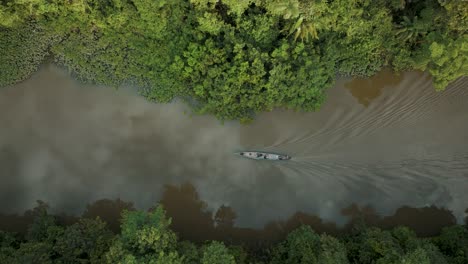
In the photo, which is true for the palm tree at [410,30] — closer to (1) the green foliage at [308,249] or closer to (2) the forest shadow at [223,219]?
(2) the forest shadow at [223,219]

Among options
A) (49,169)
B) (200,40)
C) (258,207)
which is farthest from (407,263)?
(49,169)

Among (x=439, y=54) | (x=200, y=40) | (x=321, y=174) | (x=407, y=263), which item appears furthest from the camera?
(x=321, y=174)

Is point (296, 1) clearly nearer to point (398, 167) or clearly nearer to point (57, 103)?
point (398, 167)

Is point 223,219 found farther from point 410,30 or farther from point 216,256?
point 410,30

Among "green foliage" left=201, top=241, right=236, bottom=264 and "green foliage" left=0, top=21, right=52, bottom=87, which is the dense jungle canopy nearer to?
"green foliage" left=201, top=241, right=236, bottom=264

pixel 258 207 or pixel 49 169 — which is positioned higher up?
pixel 49 169

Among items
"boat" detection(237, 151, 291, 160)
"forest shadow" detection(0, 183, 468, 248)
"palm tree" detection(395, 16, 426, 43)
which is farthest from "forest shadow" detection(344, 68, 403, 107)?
"forest shadow" detection(0, 183, 468, 248)
